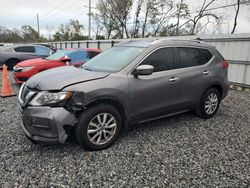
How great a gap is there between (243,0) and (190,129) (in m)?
18.8

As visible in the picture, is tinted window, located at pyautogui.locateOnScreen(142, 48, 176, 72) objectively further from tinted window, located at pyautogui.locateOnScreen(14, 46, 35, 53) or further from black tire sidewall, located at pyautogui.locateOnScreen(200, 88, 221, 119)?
tinted window, located at pyautogui.locateOnScreen(14, 46, 35, 53)

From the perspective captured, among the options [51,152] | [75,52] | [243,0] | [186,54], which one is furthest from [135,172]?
[243,0]

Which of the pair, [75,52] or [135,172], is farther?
[75,52]

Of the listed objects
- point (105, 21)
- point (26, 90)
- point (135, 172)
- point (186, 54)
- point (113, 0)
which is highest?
point (113, 0)

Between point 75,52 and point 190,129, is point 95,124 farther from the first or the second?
point 75,52

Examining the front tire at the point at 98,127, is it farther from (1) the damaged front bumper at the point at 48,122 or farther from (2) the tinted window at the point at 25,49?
(2) the tinted window at the point at 25,49

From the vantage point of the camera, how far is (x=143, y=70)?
10.5 ft

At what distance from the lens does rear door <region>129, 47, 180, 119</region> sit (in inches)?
130

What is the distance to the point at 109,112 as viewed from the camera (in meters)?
3.04

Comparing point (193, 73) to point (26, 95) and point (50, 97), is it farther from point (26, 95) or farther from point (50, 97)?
point (26, 95)

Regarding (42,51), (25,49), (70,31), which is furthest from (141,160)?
(70,31)

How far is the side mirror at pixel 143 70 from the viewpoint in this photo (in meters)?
3.20

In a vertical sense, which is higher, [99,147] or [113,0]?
[113,0]

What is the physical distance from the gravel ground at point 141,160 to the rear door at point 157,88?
1.53ft
